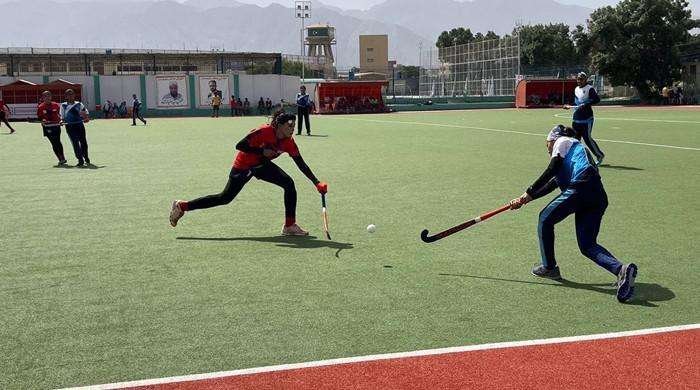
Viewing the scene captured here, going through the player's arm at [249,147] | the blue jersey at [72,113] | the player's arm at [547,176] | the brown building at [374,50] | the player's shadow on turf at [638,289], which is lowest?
the player's shadow on turf at [638,289]

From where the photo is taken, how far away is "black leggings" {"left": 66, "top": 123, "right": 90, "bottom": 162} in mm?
18141

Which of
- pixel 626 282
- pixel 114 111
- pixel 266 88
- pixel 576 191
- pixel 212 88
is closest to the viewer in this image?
pixel 626 282

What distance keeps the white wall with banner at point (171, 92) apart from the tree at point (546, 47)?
59.1 meters

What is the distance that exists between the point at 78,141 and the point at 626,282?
50.8ft

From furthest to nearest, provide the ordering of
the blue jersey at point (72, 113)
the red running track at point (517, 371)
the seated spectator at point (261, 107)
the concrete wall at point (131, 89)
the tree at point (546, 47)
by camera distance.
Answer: the tree at point (546, 47)
the seated spectator at point (261, 107)
the concrete wall at point (131, 89)
the blue jersey at point (72, 113)
the red running track at point (517, 371)

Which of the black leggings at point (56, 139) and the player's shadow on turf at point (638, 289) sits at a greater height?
the black leggings at point (56, 139)

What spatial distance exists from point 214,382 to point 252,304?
166 cm

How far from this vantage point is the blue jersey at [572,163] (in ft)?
21.5

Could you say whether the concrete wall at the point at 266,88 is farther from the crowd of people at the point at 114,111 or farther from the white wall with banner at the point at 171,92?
the crowd of people at the point at 114,111

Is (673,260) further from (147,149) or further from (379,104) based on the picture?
(379,104)

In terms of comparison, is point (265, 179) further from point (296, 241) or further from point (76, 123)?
point (76, 123)

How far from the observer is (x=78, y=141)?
18391mm

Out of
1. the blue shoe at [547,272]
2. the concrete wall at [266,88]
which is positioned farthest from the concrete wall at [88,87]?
the blue shoe at [547,272]

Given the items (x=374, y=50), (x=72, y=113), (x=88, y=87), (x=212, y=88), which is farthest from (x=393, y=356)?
(x=374, y=50)
